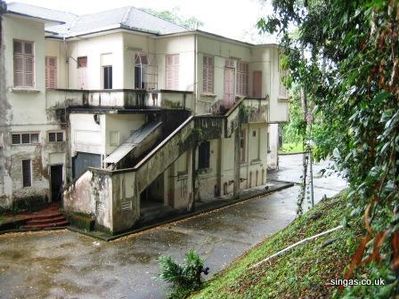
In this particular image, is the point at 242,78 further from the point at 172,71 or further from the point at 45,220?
the point at 45,220

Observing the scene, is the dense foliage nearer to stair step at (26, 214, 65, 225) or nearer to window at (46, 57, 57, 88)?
stair step at (26, 214, 65, 225)

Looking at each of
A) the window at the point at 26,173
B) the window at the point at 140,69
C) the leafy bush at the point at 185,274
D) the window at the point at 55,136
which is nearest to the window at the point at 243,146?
the window at the point at 140,69

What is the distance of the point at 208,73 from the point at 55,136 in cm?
726

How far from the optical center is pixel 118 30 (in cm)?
1700

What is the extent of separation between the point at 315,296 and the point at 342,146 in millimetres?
1735

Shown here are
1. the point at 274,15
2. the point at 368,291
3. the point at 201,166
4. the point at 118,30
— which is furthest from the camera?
the point at 201,166

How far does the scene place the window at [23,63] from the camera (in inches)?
597

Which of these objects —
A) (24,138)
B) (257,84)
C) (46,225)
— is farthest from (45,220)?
(257,84)

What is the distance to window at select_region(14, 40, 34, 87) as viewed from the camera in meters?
15.2

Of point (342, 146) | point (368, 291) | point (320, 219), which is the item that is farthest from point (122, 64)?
point (368, 291)

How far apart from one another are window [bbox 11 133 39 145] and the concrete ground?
3.67m

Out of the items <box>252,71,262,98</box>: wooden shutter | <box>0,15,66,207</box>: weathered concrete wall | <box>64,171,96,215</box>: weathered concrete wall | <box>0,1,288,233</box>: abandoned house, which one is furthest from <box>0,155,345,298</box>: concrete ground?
<box>252,71,262,98</box>: wooden shutter

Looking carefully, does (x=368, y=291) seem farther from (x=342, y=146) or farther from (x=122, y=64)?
(x=122, y=64)

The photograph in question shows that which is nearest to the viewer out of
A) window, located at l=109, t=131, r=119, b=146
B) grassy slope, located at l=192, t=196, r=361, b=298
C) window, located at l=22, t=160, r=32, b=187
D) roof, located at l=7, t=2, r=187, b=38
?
grassy slope, located at l=192, t=196, r=361, b=298
